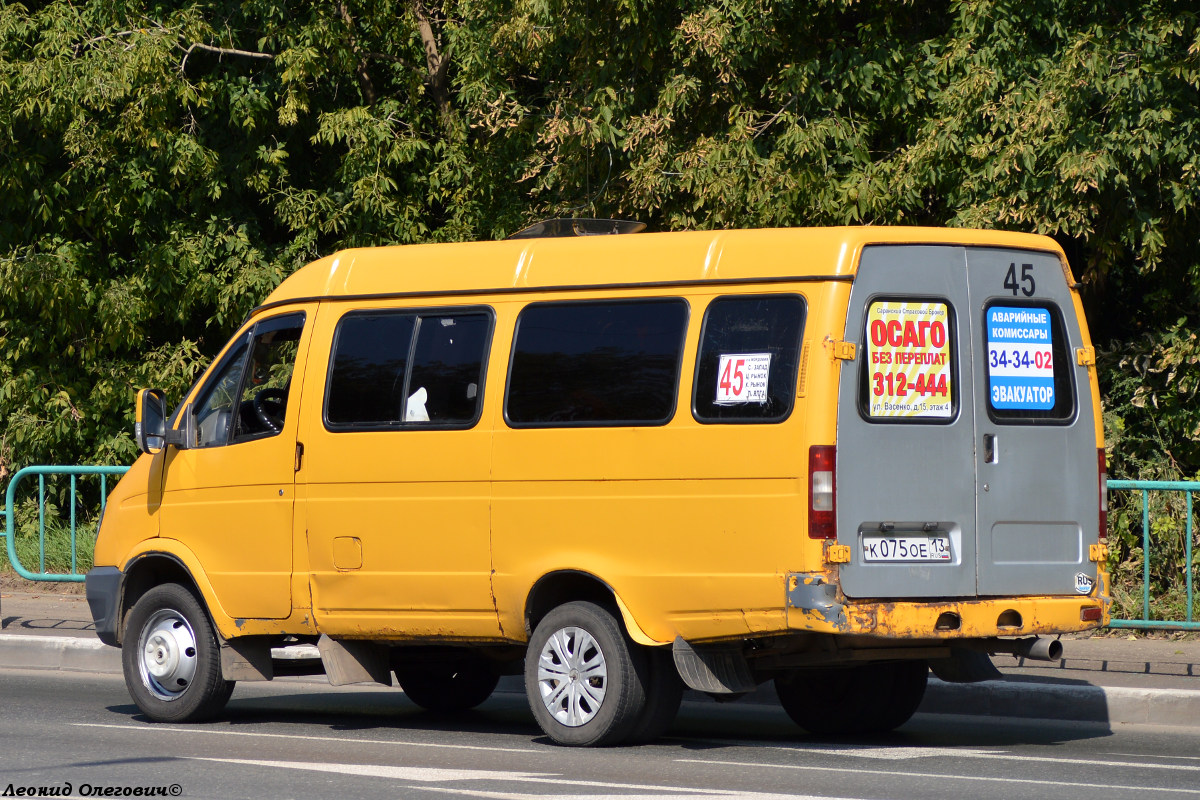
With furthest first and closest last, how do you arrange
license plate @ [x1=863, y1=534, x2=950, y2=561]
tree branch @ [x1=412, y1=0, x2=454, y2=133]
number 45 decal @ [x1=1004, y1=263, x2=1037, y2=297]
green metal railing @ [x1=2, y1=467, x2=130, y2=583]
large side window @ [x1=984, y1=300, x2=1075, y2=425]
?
tree branch @ [x1=412, y1=0, x2=454, y2=133] < green metal railing @ [x1=2, y1=467, x2=130, y2=583] < number 45 decal @ [x1=1004, y1=263, x2=1037, y2=297] < large side window @ [x1=984, y1=300, x2=1075, y2=425] < license plate @ [x1=863, y1=534, x2=950, y2=561]

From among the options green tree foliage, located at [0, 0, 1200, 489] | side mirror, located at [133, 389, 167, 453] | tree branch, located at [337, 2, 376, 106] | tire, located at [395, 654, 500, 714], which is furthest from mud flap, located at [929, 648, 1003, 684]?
tree branch, located at [337, 2, 376, 106]

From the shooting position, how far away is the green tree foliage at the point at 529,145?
13.6 m

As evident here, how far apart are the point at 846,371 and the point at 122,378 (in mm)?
13406

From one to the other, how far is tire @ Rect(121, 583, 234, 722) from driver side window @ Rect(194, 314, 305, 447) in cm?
93

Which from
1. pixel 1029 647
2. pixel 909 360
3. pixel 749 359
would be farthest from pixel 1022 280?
pixel 1029 647

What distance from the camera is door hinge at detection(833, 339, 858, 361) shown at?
27.0 ft

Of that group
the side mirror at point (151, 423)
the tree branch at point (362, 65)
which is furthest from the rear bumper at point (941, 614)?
the tree branch at point (362, 65)

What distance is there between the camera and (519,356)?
9.23 m

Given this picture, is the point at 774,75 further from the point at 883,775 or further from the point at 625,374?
the point at 883,775

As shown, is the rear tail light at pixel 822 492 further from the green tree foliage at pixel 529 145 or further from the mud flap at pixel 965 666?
the green tree foliage at pixel 529 145

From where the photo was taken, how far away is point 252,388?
10258 millimetres

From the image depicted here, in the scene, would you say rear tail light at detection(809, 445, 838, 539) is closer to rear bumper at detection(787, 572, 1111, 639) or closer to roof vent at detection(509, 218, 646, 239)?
rear bumper at detection(787, 572, 1111, 639)

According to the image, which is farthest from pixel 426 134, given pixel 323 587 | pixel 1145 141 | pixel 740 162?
pixel 323 587

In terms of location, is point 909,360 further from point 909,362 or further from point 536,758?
point 536,758
